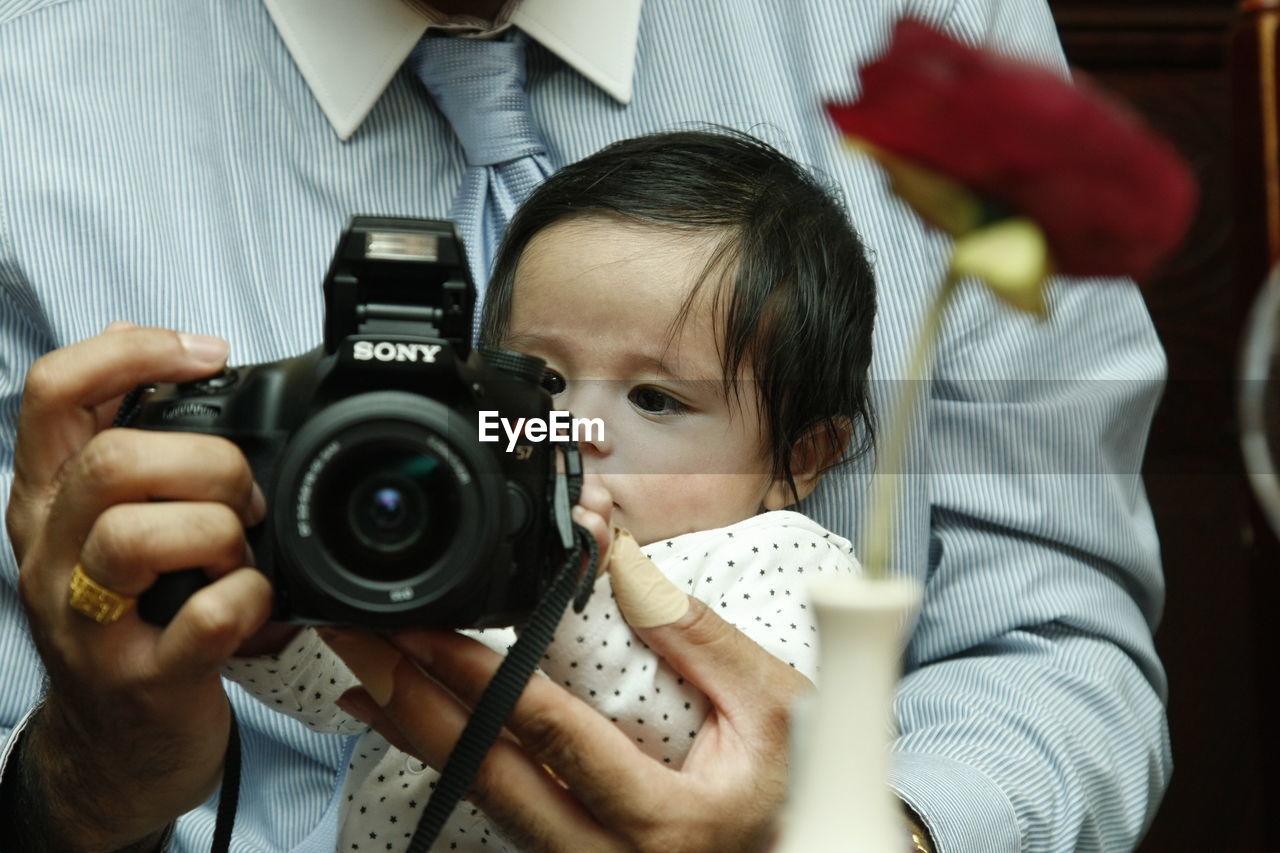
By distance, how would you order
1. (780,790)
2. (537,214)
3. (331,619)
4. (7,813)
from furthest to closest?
(537,214), (7,813), (780,790), (331,619)

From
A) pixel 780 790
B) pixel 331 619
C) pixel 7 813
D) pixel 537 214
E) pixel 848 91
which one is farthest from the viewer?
pixel 848 91

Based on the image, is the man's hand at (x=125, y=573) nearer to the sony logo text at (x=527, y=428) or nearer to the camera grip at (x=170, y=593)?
the camera grip at (x=170, y=593)

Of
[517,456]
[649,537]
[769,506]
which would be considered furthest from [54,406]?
[769,506]

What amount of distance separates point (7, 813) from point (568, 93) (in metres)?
0.61

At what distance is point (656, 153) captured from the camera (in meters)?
0.89

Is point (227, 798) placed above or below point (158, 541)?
below

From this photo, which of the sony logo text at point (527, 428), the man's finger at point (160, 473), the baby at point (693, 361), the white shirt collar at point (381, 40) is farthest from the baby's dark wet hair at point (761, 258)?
the man's finger at point (160, 473)

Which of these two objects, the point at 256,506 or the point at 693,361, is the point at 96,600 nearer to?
the point at 256,506

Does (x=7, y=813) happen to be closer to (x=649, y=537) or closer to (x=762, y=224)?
(x=649, y=537)

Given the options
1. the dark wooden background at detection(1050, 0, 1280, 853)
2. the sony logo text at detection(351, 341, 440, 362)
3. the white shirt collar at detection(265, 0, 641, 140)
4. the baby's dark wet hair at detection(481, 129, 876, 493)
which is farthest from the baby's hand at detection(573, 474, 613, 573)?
the dark wooden background at detection(1050, 0, 1280, 853)

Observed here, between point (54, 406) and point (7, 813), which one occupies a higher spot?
point (54, 406)

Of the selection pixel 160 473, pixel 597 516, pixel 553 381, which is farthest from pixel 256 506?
pixel 553 381

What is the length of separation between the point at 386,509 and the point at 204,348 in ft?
0.55

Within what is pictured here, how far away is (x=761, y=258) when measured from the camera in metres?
0.85
